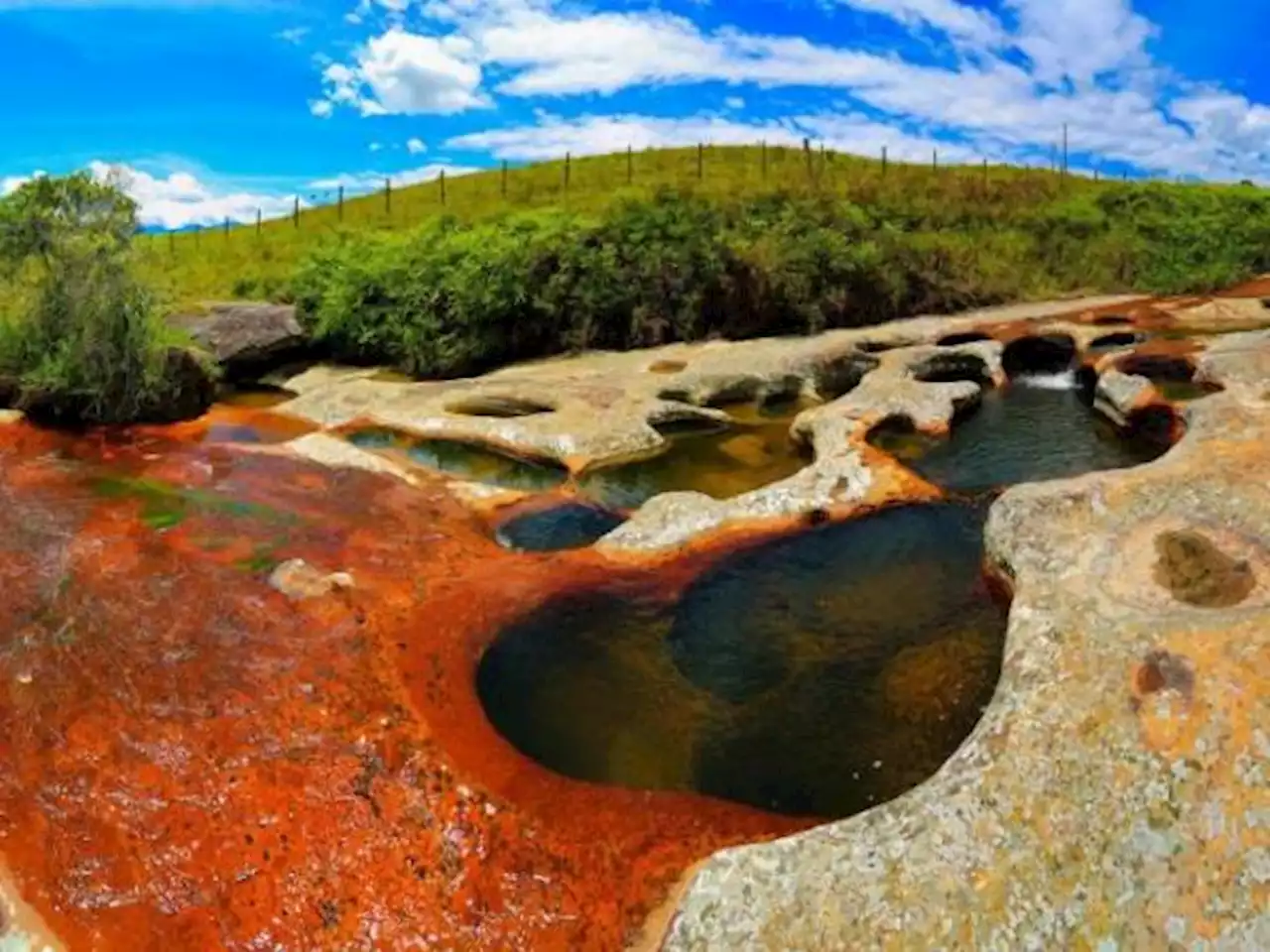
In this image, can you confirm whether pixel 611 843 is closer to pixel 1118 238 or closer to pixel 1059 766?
pixel 1059 766

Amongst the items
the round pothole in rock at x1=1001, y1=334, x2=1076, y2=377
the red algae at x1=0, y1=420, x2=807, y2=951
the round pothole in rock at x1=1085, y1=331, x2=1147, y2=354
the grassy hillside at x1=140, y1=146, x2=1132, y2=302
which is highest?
the grassy hillside at x1=140, y1=146, x2=1132, y2=302

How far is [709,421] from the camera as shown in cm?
3422

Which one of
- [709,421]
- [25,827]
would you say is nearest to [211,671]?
[25,827]

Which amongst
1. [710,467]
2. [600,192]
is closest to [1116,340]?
[710,467]

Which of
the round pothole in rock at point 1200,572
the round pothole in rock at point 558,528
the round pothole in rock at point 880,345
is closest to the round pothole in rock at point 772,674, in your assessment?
the round pothole in rock at point 1200,572

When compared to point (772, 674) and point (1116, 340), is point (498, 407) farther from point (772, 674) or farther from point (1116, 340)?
point (1116, 340)

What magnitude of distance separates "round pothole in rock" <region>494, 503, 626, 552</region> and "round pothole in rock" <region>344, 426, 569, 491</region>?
2.26 metres

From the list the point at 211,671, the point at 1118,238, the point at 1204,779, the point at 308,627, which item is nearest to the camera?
the point at 1204,779

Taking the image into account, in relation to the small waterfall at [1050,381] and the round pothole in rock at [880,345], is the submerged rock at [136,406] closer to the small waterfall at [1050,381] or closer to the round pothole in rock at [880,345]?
the round pothole in rock at [880,345]

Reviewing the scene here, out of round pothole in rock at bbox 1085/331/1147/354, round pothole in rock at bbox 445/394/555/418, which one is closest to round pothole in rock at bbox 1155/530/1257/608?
round pothole in rock at bbox 445/394/555/418

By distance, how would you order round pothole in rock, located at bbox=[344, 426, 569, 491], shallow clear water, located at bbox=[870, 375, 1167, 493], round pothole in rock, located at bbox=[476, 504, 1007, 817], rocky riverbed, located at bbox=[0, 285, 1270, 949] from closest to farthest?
1. rocky riverbed, located at bbox=[0, 285, 1270, 949]
2. round pothole in rock, located at bbox=[476, 504, 1007, 817]
3. shallow clear water, located at bbox=[870, 375, 1167, 493]
4. round pothole in rock, located at bbox=[344, 426, 569, 491]

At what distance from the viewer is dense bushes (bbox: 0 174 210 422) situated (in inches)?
1308

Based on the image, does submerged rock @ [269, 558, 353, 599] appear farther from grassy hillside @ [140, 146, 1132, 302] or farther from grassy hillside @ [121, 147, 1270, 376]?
grassy hillside @ [140, 146, 1132, 302]

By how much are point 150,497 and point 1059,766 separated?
2113 centimetres
